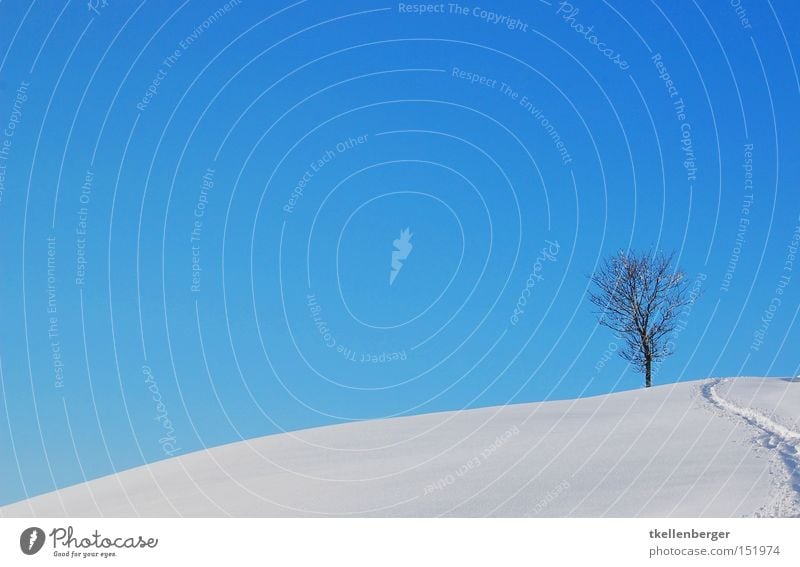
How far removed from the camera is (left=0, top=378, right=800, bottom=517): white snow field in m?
12.0

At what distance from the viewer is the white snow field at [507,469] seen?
12.0 metres

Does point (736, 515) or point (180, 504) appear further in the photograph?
point (180, 504)

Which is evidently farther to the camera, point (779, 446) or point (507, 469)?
point (507, 469)

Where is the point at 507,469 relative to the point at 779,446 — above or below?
below

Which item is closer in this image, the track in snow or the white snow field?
the track in snow

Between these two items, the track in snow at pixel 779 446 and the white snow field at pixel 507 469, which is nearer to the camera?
the track in snow at pixel 779 446

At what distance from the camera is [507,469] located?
15195 millimetres
